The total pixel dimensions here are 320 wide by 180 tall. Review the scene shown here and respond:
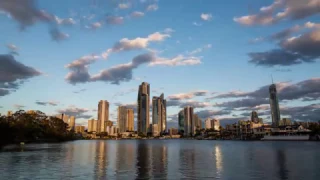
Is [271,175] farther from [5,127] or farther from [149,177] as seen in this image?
[5,127]

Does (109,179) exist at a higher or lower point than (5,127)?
lower

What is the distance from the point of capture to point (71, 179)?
37.2m

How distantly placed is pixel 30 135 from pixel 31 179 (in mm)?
171292

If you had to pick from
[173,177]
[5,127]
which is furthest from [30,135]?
[173,177]

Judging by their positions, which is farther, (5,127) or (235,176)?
(5,127)

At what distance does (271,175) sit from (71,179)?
2819cm

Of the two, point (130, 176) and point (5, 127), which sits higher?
point (5, 127)

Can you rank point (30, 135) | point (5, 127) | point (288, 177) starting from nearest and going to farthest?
1. point (288, 177)
2. point (5, 127)
3. point (30, 135)

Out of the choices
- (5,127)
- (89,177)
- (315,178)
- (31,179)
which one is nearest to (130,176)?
(89,177)

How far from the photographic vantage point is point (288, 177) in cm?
3919

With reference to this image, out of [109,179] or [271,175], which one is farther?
[271,175]

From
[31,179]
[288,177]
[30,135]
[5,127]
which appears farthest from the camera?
[30,135]

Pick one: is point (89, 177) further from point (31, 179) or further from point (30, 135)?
point (30, 135)

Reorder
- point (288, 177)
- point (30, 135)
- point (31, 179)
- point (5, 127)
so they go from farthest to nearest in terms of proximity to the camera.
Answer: point (30, 135), point (5, 127), point (288, 177), point (31, 179)
